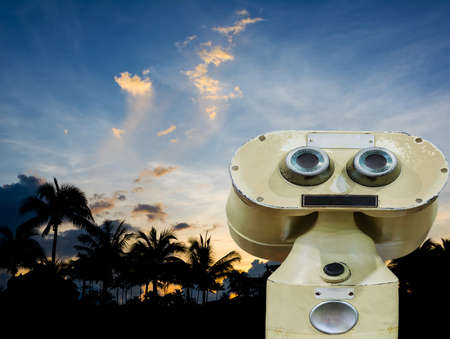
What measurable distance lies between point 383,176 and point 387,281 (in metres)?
0.82

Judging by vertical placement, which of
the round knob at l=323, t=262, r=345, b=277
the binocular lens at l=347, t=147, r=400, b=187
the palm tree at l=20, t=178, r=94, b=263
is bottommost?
the round knob at l=323, t=262, r=345, b=277

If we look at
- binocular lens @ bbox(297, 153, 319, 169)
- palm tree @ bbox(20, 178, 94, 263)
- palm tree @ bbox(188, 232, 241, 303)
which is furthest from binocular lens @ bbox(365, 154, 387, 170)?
palm tree @ bbox(188, 232, 241, 303)

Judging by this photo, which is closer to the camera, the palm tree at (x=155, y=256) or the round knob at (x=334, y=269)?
the round knob at (x=334, y=269)

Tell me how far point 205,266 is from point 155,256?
17.2 ft

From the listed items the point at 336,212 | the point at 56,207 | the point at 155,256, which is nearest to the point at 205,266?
the point at 155,256

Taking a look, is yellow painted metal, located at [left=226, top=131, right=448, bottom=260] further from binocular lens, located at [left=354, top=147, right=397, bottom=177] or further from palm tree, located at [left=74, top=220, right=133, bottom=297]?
palm tree, located at [left=74, top=220, right=133, bottom=297]

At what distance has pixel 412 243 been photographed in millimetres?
4242

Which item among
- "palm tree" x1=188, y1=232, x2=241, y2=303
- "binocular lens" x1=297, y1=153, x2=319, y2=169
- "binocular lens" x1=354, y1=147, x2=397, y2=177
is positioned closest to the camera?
"binocular lens" x1=354, y1=147, x2=397, y2=177

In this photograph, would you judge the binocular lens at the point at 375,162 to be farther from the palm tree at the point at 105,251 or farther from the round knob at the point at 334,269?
the palm tree at the point at 105,251

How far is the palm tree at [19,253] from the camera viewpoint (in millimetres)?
29016

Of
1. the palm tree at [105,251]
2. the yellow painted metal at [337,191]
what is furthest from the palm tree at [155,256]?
the yellow painted metal at [337,191]

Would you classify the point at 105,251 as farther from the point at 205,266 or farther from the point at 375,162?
the point at 375,162

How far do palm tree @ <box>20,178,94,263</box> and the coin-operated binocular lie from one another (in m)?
25.1

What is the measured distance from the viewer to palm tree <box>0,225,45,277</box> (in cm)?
2902
